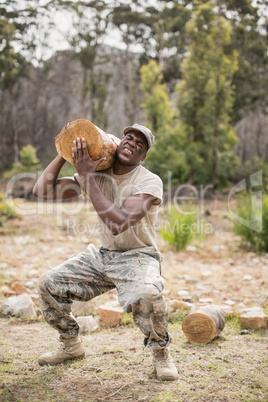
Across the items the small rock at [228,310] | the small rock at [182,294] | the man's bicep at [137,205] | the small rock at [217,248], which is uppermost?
the man's bicep at [137,205]

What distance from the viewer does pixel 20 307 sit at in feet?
11.1

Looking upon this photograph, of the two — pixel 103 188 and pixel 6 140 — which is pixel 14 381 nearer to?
pixel 103 188

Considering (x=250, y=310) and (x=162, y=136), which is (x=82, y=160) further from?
(x=162, y=136)

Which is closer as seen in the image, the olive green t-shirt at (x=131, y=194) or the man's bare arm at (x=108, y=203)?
the man's bare arm at (x=108, y=203)

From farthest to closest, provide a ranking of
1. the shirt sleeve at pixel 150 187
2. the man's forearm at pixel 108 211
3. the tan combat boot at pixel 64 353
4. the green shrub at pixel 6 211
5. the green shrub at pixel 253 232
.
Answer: the green shrub at pixel 6 211 → the green shrub at pixel 253 232 → the tan combat boot at pixel 64 353 → the shirt sleeve at pixel 150 187 → the man's forearm at pixel 108 211

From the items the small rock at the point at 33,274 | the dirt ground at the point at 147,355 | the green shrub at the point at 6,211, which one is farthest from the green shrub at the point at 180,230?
the green shrub at the point at 6,211

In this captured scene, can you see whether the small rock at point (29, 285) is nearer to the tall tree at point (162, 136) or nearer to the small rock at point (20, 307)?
the small rock at point (20, 307)

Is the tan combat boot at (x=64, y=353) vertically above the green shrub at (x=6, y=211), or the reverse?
the green shrub at (x=6, y=211)

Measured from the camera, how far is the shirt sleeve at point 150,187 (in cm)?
233

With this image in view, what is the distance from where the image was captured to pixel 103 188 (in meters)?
2.54

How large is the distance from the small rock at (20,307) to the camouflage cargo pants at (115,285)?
1.00 m

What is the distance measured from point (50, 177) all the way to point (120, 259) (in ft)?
2.34

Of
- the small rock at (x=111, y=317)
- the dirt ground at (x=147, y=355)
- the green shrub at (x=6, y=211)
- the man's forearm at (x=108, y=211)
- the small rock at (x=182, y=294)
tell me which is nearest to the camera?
the dirt ground at (x=147, y=355)

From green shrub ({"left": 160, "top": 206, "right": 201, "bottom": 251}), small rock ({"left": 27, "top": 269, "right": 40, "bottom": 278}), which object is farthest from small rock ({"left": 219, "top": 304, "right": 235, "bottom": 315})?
green shrub ({"left": 160, "top": 206, "right": 201, "bottom": 251})
